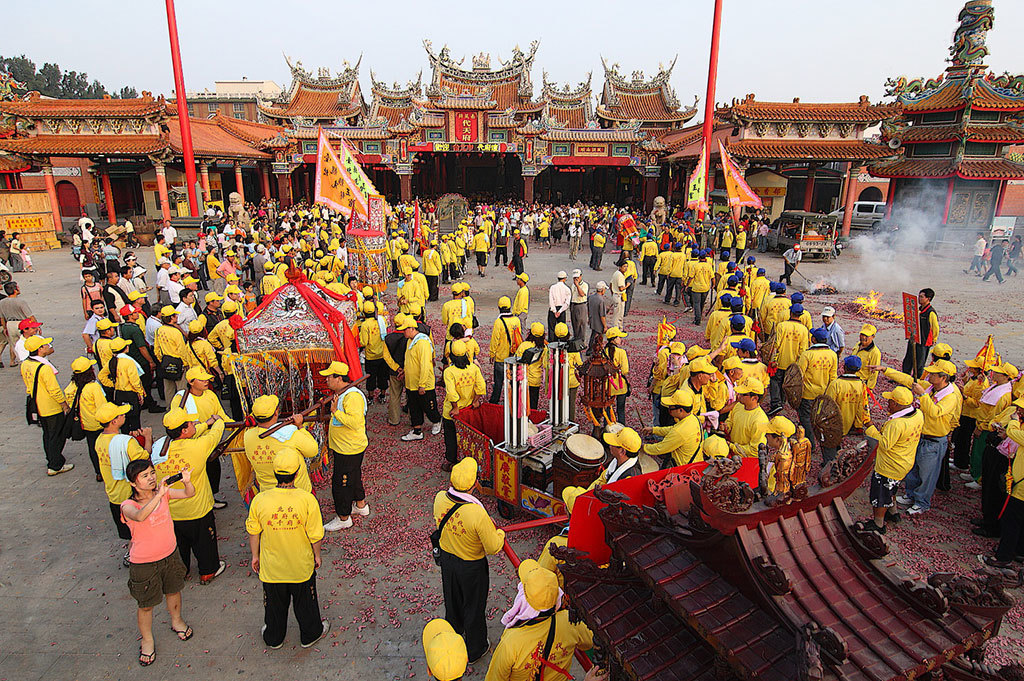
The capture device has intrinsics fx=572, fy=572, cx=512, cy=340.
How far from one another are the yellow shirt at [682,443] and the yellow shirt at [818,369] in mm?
3117

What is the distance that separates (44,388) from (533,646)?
672cm

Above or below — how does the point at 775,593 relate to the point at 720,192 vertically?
below

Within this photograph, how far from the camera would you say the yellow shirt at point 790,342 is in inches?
321

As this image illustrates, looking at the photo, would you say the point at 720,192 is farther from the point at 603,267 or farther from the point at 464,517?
the point at 464,517

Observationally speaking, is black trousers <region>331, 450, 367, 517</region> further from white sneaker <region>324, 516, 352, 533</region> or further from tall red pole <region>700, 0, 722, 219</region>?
tall red pole <region>700, 0, 722, 219</region>


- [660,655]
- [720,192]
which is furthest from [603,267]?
[660,655]

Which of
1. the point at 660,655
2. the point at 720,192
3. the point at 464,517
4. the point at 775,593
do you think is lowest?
the point at 464,517

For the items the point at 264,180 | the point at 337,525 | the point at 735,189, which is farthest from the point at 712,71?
the point at 264,180

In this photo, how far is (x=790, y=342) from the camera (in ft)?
26.8

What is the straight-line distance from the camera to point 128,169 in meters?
27.7

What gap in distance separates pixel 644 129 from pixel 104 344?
1361 inches

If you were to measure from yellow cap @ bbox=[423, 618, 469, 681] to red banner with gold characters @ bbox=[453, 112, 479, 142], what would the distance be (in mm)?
33144

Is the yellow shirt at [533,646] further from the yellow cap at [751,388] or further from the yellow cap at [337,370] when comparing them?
the yellow cap at [337,370]

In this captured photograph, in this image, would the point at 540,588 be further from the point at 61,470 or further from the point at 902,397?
the point at 61,470
